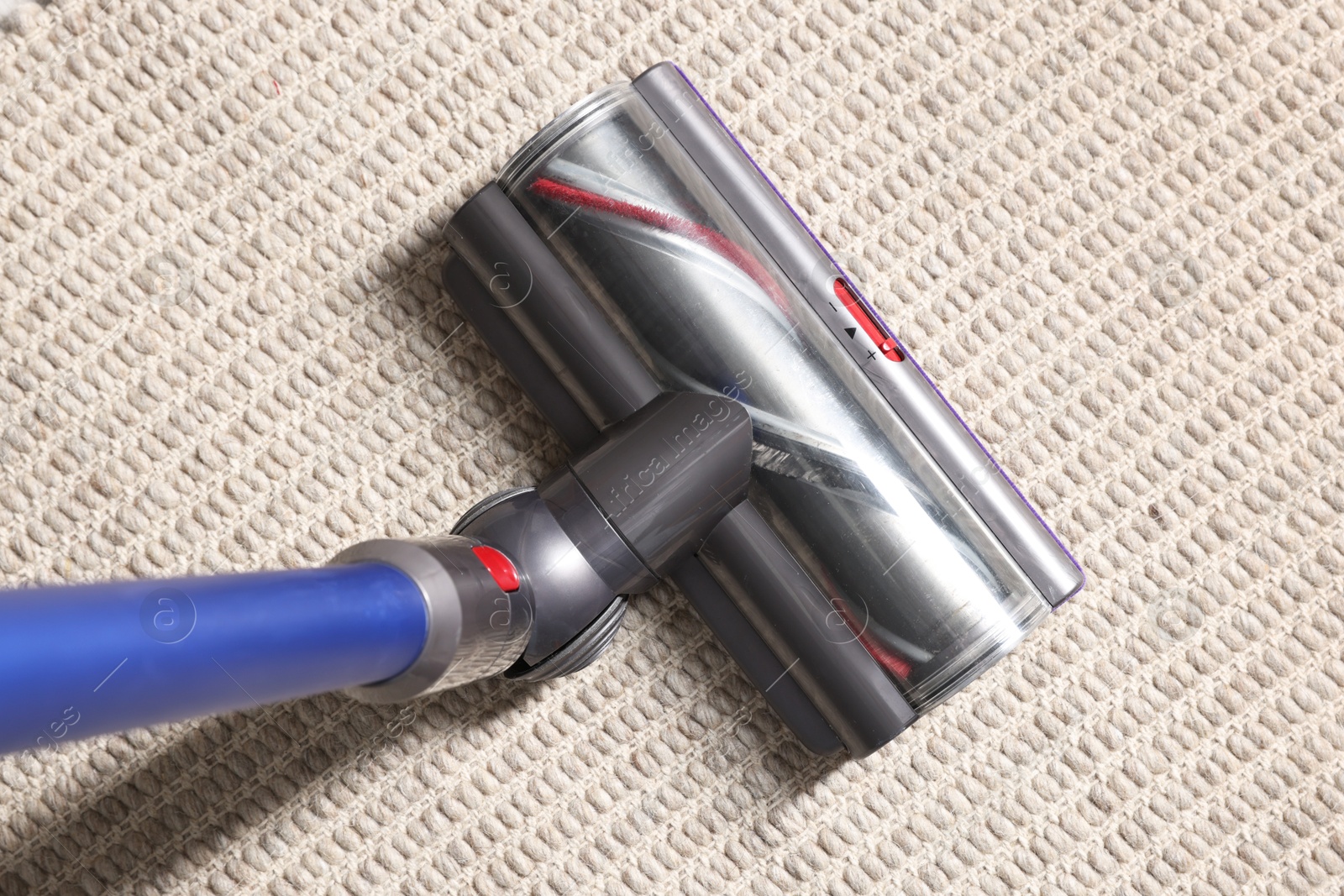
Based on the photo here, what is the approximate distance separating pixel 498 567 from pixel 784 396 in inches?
8.2

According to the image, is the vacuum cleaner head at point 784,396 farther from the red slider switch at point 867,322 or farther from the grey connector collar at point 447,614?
the grey connector collar at point 447,614

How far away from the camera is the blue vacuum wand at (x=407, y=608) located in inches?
13.9

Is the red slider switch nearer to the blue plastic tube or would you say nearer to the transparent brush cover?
the transparent brush cover

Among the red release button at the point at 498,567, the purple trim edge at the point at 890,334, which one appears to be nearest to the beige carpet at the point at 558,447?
the purple trim edge at the point at 890,334

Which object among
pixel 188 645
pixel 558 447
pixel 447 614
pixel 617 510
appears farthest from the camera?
pixel 558 447

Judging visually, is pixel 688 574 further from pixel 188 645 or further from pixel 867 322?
pixel 188 645

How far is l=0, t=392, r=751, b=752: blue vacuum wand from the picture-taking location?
0.35 meters

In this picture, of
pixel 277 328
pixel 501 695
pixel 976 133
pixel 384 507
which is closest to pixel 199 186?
pixel 277 328

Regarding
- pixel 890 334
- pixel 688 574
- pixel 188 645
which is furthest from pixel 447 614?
pixel 890 334

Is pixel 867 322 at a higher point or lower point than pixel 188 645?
lower

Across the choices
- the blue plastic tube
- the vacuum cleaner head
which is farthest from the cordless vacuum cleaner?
the blue plastic tube

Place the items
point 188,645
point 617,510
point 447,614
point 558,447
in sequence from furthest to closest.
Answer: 1. point 558,447
2. point 617,510
3. point 447,614
4. point 188,645

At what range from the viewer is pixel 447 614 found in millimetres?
489

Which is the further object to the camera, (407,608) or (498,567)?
(498,567)
